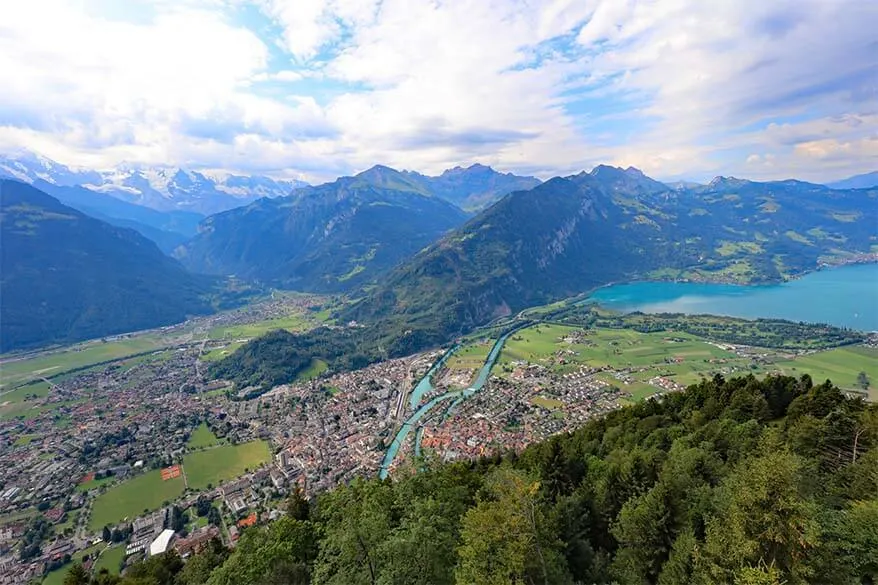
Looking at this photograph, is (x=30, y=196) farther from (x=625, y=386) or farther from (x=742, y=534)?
→ (x=742, y=534)

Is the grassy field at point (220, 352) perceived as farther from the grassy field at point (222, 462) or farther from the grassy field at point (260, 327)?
the grassy field at point (222, 462)

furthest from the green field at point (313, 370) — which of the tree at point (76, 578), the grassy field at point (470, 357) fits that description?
the tree at point (76, 578)

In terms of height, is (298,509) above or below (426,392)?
above

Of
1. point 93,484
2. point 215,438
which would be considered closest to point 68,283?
point 215,438

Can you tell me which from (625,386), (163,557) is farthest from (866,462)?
(625,386)

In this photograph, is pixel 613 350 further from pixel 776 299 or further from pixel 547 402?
pixel 776 299
